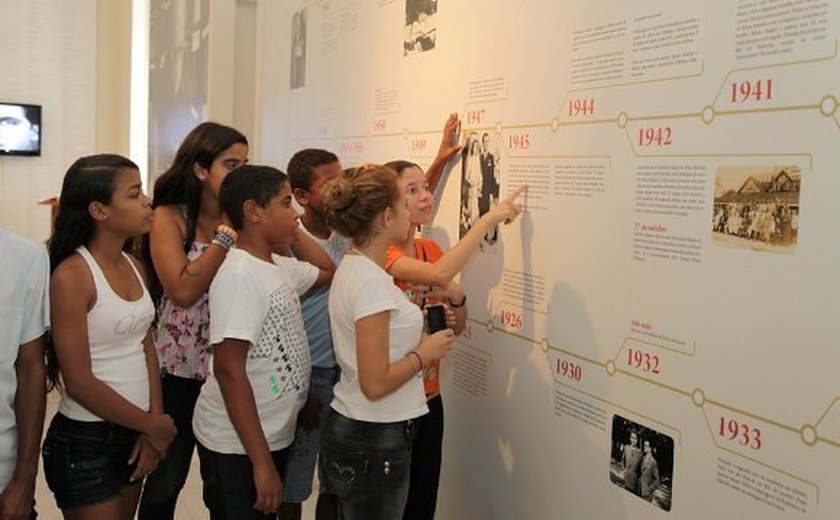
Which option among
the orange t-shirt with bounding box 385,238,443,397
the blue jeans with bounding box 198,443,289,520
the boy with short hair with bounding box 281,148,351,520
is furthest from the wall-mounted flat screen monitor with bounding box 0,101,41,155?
the blue jeans with bounding box 198,443,289,520

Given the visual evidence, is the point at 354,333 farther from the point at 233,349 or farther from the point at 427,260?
the point at 427,260

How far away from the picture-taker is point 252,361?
188 cm

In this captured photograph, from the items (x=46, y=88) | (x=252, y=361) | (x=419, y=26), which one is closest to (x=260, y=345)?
(x=252, y=361)

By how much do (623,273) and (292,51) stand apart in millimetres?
2715

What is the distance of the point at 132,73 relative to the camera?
25.6 ft

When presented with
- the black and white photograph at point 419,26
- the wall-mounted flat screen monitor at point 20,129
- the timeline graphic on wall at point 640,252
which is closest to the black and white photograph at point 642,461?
the timeline graphic on wall at point 640,252

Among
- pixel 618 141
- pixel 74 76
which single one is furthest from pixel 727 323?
pixel 74 76

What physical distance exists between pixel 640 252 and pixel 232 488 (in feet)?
3.78

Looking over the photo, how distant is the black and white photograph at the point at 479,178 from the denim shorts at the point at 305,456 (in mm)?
690

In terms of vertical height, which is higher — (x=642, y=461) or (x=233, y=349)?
(x=233, y=349)

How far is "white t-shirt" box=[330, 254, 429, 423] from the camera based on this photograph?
1.83 meters

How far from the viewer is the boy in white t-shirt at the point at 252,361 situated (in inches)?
71.5

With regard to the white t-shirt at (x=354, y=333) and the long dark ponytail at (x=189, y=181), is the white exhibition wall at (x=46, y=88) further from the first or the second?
the white t-shirt at (x=354, y=333)

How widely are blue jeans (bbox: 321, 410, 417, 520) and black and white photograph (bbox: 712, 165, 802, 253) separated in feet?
2.92
